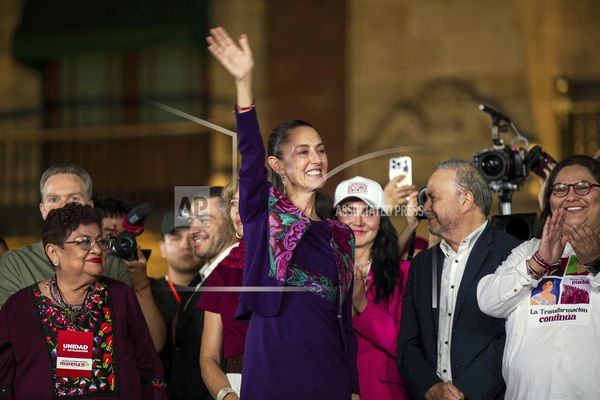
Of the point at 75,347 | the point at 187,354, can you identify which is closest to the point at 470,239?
the point at 187,354

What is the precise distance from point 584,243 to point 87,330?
5.91 feet

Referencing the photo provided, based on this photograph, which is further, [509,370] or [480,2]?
[480,2]

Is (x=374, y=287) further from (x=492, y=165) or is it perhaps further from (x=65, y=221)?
(x=65, y=221)

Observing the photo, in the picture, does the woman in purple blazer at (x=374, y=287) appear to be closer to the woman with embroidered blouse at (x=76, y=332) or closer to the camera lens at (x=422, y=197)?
the camera lens at (x=422, y=197)

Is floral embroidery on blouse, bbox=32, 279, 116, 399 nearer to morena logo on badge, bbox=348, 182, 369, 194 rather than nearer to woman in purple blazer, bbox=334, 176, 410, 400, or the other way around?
woman in purple blazer, bbox=334, 176, 410, 400

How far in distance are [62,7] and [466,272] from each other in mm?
7214

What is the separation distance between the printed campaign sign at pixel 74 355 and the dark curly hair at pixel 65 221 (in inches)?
14.5

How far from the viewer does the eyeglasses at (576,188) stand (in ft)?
13.9

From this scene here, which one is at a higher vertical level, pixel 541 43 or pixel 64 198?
pixel 541 43

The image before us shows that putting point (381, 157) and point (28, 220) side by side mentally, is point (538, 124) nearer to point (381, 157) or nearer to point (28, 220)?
point (381, 157)

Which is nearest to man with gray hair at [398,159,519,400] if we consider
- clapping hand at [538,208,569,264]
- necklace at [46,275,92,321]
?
clapping hand at [538,208,569,264]

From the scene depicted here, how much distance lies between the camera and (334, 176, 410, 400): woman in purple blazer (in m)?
4.83

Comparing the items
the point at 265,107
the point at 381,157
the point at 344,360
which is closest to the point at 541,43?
the point at 381,157

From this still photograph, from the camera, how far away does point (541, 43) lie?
882 centimetres
